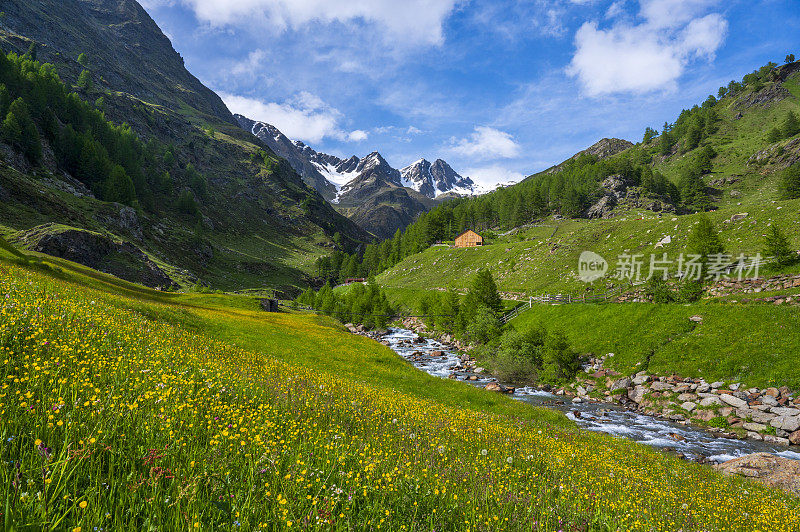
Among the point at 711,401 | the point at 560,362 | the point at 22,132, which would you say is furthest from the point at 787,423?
the point at 22,132

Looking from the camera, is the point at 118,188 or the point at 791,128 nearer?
the point at 118,188

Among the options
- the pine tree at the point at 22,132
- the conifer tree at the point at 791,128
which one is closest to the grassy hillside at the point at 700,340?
the pine tree at the point at 22,132

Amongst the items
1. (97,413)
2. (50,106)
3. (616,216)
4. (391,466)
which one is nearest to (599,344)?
(391,466)

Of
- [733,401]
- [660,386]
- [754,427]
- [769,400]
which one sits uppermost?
[769,400]

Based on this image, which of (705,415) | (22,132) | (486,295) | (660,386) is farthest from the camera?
(22,132)

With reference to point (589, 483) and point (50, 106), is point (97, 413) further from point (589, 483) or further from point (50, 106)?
point (50, 106)

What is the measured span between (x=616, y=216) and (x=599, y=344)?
349 feet

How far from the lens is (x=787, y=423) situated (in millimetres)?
25047

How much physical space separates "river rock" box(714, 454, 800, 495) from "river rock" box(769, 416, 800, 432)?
948cm

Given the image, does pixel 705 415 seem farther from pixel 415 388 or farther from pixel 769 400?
pixel 415 388

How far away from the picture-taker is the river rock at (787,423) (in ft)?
81.2

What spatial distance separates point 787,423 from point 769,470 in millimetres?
12389

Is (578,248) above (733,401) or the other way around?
above

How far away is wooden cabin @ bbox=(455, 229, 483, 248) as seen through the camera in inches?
4935
